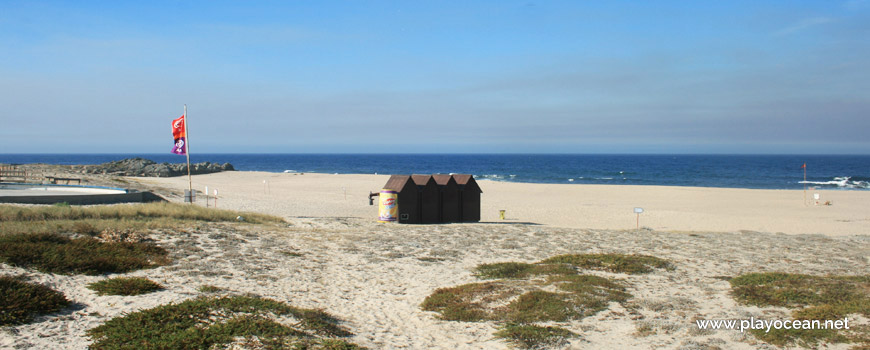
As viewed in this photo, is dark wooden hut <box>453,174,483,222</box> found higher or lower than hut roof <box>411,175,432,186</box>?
lower

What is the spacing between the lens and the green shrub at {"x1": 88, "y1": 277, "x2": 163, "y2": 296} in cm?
790

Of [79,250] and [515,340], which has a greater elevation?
[79,250]

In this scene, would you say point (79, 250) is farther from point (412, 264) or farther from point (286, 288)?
point (412, 264)

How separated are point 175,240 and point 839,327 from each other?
40.5 feet

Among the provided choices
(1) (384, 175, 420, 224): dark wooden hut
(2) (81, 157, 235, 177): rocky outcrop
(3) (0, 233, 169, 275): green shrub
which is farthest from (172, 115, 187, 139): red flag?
(2) (81, 157, 235, 177): rocky outcrop

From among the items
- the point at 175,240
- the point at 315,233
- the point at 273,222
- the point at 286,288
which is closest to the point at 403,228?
the point at 315,233

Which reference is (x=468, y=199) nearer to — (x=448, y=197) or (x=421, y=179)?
(x=448, y=197)

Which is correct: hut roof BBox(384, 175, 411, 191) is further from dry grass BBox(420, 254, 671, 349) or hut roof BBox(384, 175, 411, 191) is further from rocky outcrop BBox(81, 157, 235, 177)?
rocky outcrop BBox(81, 157, 235, 177)

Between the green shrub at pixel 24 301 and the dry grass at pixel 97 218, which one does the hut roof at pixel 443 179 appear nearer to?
the dry grass at pixel 97 218

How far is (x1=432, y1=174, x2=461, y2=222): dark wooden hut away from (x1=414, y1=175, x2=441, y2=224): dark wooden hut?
0.80ft

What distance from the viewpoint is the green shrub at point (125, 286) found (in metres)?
7.90

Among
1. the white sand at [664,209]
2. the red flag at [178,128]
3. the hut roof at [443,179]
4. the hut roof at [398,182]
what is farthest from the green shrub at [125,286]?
the white sand at [664,209]

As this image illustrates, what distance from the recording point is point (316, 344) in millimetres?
6387

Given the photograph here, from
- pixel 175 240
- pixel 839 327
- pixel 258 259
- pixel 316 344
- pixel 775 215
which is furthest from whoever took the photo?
pixel 775 215
